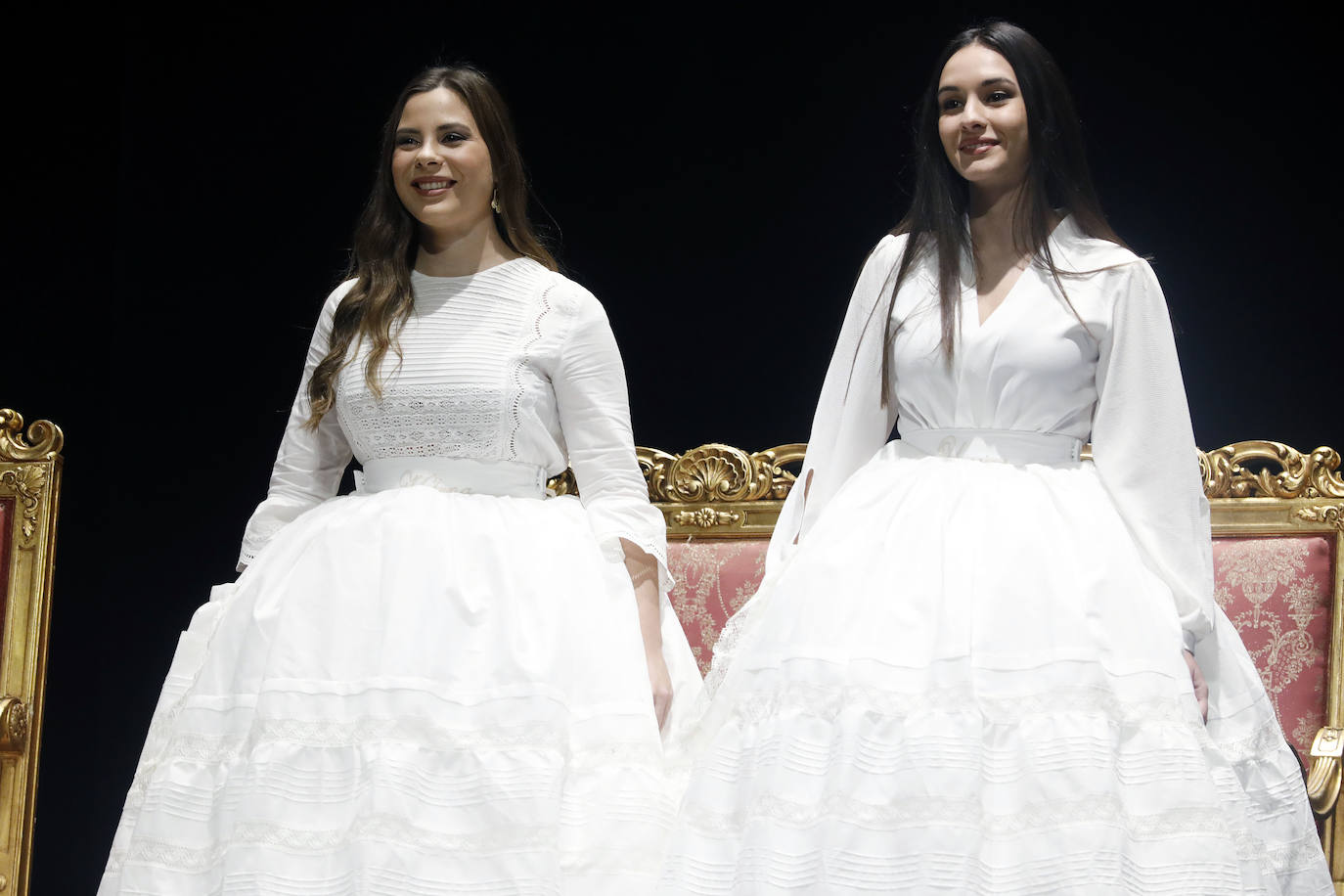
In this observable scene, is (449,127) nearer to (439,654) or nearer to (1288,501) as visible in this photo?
(439,654)

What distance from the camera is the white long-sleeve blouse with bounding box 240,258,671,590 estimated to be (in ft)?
8.13

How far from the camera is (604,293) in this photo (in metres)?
3.58

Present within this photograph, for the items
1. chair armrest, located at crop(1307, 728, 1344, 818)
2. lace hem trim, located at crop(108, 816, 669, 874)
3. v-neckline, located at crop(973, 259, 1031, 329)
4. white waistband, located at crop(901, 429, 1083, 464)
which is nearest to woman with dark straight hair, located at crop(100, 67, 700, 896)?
lace hem trim, located at crop(108, 816, 669, 874)

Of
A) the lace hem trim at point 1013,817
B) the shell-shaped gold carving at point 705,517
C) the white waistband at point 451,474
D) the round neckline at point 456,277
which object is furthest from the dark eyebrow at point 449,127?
the lace hem trim at point 1013,817

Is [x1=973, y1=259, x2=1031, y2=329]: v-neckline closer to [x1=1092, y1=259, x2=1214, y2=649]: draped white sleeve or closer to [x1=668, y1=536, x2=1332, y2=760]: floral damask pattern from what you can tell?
[x1=1092, y1=259, x2=1214, y2=649]: draped white sleeve

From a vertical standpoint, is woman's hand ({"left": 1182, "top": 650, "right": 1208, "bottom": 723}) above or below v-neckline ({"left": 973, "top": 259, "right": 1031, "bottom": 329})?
below

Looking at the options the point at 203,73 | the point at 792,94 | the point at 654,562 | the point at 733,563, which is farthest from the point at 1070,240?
the point at 203,73

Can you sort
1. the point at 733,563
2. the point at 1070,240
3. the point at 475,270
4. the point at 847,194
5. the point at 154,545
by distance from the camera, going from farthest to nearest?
the point at 154,545, the point at 847,194, the point at 733,563, the point at 475,270, the point at 1070,240

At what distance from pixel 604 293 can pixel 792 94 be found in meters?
0.59

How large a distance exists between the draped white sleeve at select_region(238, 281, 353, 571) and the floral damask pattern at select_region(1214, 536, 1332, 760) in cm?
155

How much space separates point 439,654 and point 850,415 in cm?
72

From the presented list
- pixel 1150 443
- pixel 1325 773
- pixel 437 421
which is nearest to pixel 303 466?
pixel 437 421

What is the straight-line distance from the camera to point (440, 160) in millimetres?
2574

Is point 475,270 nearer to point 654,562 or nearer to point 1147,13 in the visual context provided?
point 654,562
